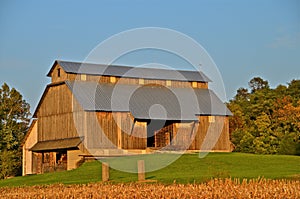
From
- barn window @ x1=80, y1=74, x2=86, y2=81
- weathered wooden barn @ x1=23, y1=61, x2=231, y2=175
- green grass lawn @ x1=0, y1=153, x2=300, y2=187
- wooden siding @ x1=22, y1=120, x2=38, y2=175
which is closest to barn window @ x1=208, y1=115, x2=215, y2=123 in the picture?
weathered wooden barn @ x1=23, y1=61, x2=231, y2=175

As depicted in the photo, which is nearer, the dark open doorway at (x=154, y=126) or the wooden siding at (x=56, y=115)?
the wooden siding at (x=56, y=115)

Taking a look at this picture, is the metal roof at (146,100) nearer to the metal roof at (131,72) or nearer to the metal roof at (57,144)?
the metal roof at (131,72)

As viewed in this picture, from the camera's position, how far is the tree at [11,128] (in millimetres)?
70938

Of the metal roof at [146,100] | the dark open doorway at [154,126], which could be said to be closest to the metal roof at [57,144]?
the metal roof at [146,100]

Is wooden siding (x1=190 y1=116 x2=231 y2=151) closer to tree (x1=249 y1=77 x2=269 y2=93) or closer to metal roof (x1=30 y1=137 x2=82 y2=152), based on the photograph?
metal roof (x1=30 y1=137 x2=82 y2=152)

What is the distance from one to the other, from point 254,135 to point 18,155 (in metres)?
28.8

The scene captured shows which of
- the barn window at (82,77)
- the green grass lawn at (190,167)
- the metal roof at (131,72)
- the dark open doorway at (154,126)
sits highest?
the metal roof at (131,72)

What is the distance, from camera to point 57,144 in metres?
63.1

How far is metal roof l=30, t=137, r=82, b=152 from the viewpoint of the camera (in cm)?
6103

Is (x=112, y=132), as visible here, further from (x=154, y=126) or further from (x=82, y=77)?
(x=82, y=77)

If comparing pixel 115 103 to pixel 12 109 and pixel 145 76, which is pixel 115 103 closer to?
pixel 145 76

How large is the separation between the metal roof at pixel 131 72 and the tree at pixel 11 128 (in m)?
10.0

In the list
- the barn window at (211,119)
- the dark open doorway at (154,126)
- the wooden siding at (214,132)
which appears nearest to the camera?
the dark open doorway at (154,126)

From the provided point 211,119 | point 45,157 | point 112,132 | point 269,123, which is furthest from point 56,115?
point 269,123
